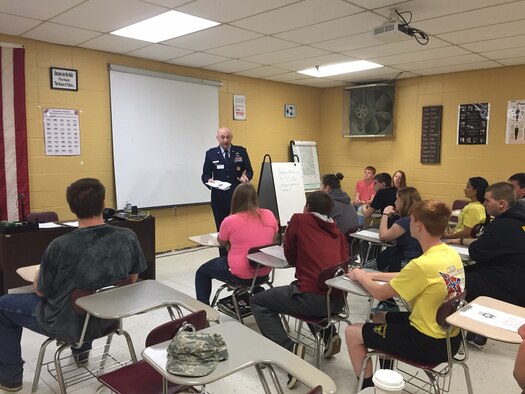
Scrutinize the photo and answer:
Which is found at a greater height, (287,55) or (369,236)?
(287,55)

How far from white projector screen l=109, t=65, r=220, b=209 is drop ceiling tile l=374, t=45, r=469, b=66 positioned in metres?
2.37

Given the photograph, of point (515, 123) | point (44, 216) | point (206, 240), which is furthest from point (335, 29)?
point (44, 216)

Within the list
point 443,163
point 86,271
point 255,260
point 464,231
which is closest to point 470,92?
point 443,163

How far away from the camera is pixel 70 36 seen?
4223 millimetres

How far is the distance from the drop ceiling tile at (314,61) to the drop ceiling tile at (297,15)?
4.37 ft

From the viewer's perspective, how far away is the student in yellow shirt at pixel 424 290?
1881 millimetres

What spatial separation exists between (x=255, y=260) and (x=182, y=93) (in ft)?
11.4

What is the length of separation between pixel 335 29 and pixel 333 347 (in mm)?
2891

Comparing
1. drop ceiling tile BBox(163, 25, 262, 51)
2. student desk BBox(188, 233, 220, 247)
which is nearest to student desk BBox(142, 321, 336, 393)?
student desk BBox(188, 233, 220, 247)

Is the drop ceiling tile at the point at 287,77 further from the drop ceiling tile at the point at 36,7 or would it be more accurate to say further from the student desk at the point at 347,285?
the student desk at the point at 347,285

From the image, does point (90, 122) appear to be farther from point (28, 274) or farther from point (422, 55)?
point (422, 55)

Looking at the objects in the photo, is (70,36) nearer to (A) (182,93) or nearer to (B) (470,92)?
(A) (182,93)

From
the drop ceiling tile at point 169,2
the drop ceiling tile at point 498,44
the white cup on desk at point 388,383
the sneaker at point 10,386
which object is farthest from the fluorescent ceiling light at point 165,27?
the white cup on desk at point 388,383

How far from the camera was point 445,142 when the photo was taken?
6.34 m
